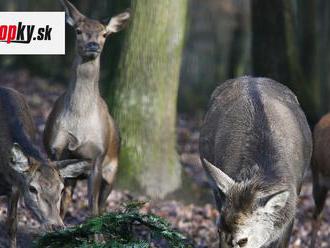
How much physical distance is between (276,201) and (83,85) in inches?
140

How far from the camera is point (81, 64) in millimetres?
10352

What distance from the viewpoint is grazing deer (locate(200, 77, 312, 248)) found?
7508mm

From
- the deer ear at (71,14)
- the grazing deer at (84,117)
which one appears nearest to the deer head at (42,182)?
the grazing deer at (84,117)

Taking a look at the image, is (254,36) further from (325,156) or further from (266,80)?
(266,80)

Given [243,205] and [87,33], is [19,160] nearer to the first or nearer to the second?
[87,33]

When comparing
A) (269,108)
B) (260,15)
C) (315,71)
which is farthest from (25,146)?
(315,71)

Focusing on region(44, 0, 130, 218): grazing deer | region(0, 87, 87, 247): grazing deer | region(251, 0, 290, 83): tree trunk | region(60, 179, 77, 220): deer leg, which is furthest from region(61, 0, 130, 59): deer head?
region(251, 0, 290, 83): tree trunk

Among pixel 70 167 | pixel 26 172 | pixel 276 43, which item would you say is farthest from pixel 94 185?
pixel 276 43

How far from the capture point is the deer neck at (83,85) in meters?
10.3

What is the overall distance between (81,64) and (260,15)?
20.4ft

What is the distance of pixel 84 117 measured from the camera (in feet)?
33.7

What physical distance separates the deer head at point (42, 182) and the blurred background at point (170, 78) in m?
3.04

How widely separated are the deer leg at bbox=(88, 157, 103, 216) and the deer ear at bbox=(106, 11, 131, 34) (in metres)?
1.59

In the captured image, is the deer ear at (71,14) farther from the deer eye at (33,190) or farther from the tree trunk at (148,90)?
the deer eye at (33,190)
